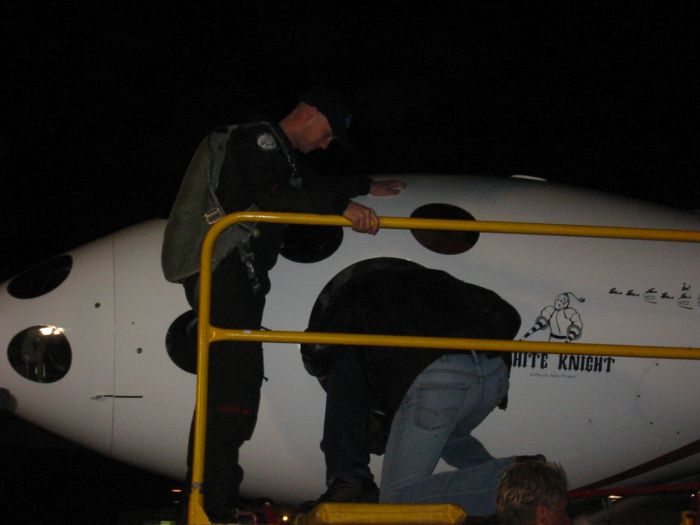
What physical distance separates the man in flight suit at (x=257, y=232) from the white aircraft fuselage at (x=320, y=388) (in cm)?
77

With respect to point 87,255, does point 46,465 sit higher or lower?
lower

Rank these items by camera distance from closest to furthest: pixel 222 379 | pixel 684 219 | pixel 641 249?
pixel 222 379
pixel 641 249
pixel 684 219

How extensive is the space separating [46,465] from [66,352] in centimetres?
1151

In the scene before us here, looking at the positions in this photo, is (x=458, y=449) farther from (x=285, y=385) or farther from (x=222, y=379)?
(x=222, y=379)

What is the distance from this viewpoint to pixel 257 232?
509 centimetres

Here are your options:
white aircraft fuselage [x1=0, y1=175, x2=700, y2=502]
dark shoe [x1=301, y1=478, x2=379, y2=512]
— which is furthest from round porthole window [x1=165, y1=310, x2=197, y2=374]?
dark shoe [x1=301, y1=478, x2=379, y2=512]

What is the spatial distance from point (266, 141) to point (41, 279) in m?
2.25

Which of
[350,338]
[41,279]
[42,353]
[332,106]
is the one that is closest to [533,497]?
[350,338]

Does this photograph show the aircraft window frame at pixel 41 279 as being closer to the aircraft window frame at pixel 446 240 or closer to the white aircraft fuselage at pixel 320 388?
the white aircraft fuselage at pixel 320 388

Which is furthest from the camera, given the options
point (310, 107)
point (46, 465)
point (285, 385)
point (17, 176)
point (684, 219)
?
point (17, 176)

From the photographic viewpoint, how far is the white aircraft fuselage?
226 inches

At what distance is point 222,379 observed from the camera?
481 centimetres

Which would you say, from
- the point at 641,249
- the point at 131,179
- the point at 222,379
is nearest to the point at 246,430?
the point at 222,379

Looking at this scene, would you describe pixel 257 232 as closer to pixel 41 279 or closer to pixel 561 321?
pixel 41 279
